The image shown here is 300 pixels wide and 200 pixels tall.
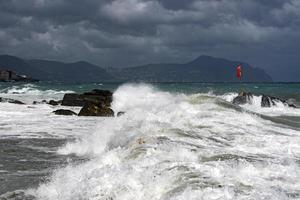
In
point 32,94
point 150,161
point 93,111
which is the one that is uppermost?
point 150,161

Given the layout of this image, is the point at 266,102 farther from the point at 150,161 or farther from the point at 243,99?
the point at 150,161

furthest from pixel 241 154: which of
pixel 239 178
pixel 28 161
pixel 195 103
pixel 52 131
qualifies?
pixel 195 103

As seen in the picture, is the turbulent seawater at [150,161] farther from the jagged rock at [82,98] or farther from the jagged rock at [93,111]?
the jagged rock at [82,98]

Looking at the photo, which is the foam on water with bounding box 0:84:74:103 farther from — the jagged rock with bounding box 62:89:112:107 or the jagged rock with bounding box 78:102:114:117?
the jagged rock with bounding box 78:102:114:117

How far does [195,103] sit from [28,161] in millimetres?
14450

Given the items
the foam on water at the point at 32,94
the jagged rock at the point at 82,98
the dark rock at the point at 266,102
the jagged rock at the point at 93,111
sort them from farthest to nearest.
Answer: the foam on water at the point at 32,94 → the dark rock at the point at 266,102 → the jagged rock at the point at 82,98 → the jagged rock at the point at 93,111

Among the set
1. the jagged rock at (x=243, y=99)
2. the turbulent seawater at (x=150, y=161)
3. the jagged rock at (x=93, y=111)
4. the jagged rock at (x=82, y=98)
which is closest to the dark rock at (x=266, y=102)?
the jagged rock at (x=243, y=99)

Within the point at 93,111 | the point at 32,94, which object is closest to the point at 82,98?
the point at 93,111

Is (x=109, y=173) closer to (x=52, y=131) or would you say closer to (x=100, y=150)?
(x=100, y=150)

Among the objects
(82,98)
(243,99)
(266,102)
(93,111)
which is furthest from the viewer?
(243,99)

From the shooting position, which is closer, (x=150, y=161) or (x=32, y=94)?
(x=150, y=161)

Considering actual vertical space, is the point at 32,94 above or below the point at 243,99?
below

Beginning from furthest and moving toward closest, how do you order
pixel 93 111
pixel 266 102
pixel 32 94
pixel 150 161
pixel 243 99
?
1. pixel 32 94
2. pixel 243 99
3. pixel 266 102
4. pixel 93 111
5. pixel 150 161

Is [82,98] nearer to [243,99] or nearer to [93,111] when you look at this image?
[93,111]
